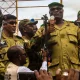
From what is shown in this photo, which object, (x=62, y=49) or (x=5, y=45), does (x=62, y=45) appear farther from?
(x=5, y=45)

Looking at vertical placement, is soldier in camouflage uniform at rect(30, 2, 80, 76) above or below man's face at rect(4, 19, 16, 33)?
below

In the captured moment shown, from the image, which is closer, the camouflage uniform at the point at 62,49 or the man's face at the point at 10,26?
the camouflage uniform at the point at 62,49

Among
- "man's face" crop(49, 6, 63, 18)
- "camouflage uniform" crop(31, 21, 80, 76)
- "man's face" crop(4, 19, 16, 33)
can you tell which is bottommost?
"camouflage uniform" crop(31, 21, 80, 76)

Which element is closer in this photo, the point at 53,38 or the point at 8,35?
the point at 53,38

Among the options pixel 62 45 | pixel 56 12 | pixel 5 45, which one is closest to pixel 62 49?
pixel 62 45

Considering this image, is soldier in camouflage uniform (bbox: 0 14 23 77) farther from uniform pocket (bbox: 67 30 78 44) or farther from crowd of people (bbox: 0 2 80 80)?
uniform pocket (bbox: 67 30 78 44)

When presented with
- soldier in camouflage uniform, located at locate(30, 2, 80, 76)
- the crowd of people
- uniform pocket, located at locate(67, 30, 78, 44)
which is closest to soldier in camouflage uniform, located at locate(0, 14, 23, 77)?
the crowd of people

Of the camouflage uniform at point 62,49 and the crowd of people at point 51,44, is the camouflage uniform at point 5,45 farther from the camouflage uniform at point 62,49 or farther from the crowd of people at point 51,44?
the camouflage uniform at point 62,49

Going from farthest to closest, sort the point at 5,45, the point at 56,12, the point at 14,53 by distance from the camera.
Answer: the point at 56,12
the point at 5,45
the point at 14,53

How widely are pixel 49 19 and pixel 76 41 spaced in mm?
561

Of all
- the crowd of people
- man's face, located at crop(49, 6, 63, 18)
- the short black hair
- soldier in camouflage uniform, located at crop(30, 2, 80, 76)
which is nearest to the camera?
the short black hair

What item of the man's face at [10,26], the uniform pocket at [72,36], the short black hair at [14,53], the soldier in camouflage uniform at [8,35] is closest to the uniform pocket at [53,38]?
the uniform pocket at [72,36]

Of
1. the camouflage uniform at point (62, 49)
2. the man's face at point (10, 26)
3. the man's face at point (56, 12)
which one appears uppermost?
the man's face at point (56, 12)


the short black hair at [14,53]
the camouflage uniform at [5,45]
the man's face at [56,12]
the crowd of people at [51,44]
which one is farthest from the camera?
the man's face at [56,12]
